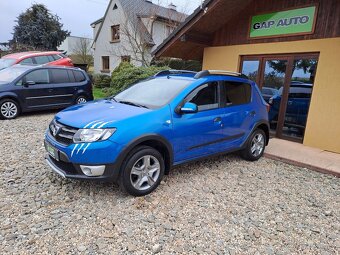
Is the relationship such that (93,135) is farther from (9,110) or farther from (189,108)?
(9,110)

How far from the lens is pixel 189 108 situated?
12.8ft

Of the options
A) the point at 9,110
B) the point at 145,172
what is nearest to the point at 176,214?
the point at 145,172

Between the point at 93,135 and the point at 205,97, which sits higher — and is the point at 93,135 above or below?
below

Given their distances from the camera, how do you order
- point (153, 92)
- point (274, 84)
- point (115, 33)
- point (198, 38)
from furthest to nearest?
point (115, 33) → point (198, 38) → point (274, 84) → point (153, 92)

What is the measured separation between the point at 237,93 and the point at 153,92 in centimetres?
170

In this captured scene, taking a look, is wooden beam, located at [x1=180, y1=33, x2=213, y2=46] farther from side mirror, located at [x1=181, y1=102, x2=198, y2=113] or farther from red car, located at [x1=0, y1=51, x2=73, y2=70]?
red car, located at [x1=0, y1=51, x2=73, y2=70]

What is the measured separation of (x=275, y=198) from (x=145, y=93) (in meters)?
2.68

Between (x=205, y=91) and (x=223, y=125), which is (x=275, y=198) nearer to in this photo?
(x=223, y=125)

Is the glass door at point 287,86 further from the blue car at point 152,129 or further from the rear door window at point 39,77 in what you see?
the rear door window at point 39,77

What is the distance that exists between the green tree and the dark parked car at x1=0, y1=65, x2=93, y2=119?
870 inches

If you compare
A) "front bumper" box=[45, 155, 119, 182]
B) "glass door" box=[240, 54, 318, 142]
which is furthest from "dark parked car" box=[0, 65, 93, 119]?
"glass door" box=[240, 54, 318, 142]

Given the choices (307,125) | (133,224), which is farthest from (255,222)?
(307,125)

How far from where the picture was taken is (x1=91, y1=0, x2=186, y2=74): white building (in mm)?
18281

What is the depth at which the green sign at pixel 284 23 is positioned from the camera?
6.30 m
